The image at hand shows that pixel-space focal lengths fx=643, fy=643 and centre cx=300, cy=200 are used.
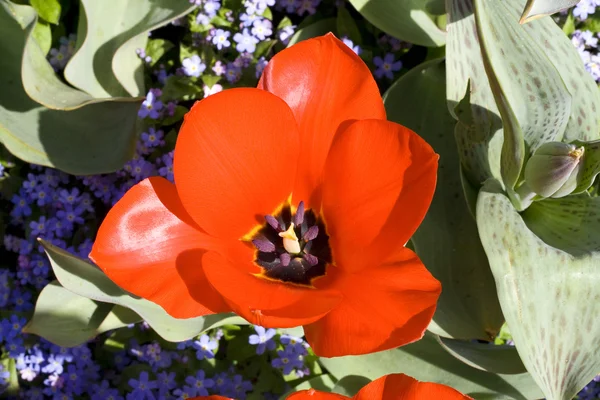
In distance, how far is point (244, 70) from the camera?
4.75 ft

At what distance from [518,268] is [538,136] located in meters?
0.24

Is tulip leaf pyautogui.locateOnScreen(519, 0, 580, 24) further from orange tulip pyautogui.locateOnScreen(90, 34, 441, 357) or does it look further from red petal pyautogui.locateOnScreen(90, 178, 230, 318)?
red petal pyautogui.locateOnScreen(90, 178, 230, 318)

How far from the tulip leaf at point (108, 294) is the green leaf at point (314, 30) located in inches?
23.9

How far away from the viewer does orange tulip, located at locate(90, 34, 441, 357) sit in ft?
2.71

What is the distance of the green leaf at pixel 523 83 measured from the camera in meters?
0.98

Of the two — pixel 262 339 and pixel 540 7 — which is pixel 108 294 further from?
Answer: pixel 540 7

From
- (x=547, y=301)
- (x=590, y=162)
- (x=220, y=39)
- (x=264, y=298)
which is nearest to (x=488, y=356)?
(x=547, y=301)

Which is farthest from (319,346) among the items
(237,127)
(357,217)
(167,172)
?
(167,172)

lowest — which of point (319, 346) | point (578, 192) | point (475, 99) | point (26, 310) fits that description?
point (26, 310)

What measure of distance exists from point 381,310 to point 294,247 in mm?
214

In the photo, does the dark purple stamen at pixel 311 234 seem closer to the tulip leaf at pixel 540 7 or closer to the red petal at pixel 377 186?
the red petal at pixel 377 186

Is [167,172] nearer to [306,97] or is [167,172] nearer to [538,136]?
[306,97]

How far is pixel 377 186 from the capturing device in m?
0.86

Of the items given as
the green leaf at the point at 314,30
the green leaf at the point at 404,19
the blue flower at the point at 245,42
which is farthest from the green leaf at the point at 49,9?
the green leaf at the point at 404,19
